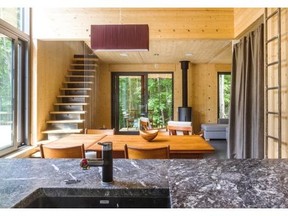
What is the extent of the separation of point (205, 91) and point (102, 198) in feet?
27.5

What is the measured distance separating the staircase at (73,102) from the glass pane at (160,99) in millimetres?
2305

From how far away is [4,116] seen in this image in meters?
3.96

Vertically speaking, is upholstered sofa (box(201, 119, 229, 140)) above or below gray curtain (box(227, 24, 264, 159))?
below

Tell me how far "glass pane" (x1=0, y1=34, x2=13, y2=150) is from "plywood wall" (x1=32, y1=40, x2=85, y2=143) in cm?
52

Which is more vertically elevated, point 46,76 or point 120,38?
→ point 120,38

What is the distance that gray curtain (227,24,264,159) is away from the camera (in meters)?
3.61

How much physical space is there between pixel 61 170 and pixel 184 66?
24.6 ft

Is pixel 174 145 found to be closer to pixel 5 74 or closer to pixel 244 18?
pixel 244 18

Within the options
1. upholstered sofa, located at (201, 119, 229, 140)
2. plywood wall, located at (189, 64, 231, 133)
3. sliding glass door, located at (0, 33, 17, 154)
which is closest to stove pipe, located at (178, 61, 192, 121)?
plywood wall, located at (189, 64, 231, 133)

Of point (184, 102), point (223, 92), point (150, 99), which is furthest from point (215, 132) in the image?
point (150, 99)

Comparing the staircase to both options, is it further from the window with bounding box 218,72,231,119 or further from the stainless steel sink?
the window with bounding box 218,72,231,119

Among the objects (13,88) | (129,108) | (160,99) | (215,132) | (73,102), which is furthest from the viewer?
(160,99)

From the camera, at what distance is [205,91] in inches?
364

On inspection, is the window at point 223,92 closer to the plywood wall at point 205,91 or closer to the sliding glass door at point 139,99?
the plywood wall at point 205,91
